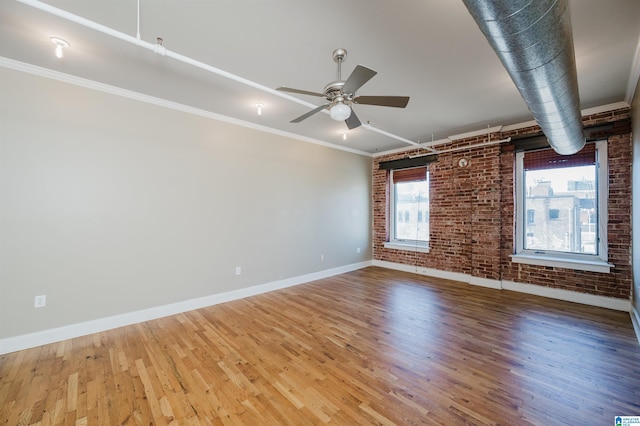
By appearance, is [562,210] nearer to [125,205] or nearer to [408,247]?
[408,247]

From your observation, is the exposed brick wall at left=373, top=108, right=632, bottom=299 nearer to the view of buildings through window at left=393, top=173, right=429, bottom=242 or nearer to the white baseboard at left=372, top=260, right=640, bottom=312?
the white baseboard at left=372, top=260, right=640, bottom=312

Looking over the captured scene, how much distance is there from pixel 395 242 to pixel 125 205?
5407 millimetres

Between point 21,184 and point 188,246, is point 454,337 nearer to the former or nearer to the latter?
point 188,246

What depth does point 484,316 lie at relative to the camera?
11.0ft

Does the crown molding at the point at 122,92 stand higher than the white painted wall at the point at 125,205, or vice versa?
the crown molding at the point at 122,92

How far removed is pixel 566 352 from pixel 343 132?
13.7 ft

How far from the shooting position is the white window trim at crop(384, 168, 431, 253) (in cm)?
574

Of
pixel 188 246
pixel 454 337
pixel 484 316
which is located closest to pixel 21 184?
pixel 188 246

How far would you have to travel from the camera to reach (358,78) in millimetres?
1911

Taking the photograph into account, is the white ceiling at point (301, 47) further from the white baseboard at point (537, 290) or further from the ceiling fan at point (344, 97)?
the white baseboard at point (537, 290)

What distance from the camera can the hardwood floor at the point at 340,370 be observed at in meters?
1.75

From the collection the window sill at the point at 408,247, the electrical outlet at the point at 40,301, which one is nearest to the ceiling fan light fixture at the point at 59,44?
the electrical outlet at the point at 40,301

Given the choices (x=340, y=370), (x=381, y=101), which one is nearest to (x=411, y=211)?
(x=381, y=101)

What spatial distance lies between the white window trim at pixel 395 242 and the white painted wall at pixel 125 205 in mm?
2534
